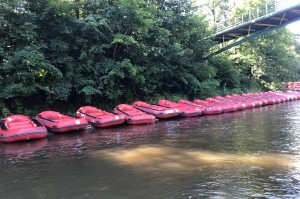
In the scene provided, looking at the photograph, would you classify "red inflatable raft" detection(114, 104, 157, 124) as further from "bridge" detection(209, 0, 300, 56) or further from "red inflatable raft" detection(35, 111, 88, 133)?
"bridge" detection(209, 0, 300, 56)

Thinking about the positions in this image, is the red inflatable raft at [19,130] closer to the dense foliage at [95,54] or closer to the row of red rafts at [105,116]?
the row of red rafts at [105,116]

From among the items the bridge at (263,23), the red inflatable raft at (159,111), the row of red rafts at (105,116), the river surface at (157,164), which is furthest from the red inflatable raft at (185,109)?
the bridge at (263,23)

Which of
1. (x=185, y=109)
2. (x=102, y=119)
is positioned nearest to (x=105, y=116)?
(x=102, y=119)

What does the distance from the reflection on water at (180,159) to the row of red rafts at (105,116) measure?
2.94 m

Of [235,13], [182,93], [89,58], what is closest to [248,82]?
[235,13]

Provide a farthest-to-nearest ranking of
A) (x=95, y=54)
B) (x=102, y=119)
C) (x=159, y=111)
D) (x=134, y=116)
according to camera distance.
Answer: (x=95, y=54), (x=159, y=111), (x=134, y=116), (x=102, y=119)

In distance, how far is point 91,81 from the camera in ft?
47.3

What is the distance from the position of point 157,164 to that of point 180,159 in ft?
2.20

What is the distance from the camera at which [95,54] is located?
15289mm

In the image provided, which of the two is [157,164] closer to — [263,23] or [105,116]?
[105,116]

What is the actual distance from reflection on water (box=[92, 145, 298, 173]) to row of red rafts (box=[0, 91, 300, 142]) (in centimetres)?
294

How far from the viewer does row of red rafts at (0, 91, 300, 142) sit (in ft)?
32.3

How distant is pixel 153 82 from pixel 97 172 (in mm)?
10948

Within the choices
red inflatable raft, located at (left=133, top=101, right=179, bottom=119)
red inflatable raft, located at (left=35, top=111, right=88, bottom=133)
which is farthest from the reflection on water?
red inflatable raft, located at (left=133, top=101, right=179, bottom=119)
